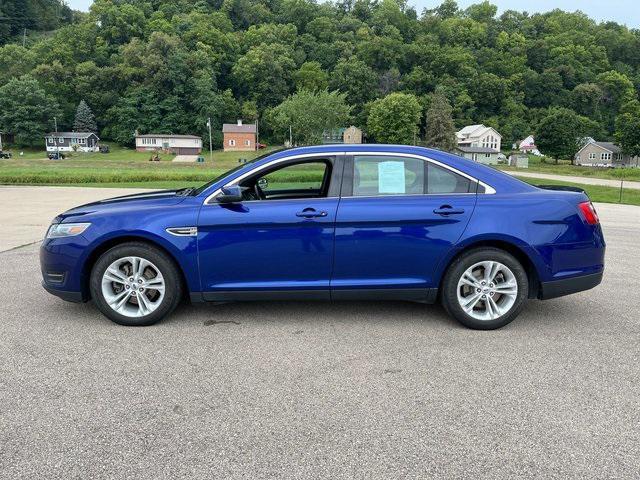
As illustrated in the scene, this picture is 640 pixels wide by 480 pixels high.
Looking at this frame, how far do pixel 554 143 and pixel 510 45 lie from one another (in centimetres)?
4637

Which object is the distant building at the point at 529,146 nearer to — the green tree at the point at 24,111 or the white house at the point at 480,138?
the white house at the point at 480,138

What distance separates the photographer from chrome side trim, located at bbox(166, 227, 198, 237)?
4277mm

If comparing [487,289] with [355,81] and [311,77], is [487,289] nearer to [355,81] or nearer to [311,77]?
[355,81]

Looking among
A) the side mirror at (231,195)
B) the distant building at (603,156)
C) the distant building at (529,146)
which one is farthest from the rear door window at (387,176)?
the distant building at (529,146)

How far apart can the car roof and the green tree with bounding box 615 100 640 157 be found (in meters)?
88.9

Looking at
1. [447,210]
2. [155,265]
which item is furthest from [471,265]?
[155,265]

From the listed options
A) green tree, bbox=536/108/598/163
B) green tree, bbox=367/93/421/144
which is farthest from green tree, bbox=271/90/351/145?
green tree, bbox=536/108/598/163

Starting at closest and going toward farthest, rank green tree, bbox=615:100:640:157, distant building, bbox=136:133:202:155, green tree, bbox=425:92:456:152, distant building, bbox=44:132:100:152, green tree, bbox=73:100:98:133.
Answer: green tree, bbox=615:100:640:157 < green tree, bbox=425:92:456:152 < distant building, bbox=44:132:100:152 < distant building, bbox=136:133:202:155 < green tree, bbox=73:100:98:133

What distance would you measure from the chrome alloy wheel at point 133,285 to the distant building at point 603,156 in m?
92.1

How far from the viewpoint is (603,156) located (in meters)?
85.9

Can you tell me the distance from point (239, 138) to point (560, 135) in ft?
183

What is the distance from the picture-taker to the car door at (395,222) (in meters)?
4.28

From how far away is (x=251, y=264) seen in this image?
4.29 meters

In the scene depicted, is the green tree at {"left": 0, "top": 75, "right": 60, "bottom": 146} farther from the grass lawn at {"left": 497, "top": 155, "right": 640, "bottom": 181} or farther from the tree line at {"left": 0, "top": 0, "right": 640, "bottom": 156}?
the grass lawn at {"left": 497, "top": 155, "right": 640, "bottom": 181}
